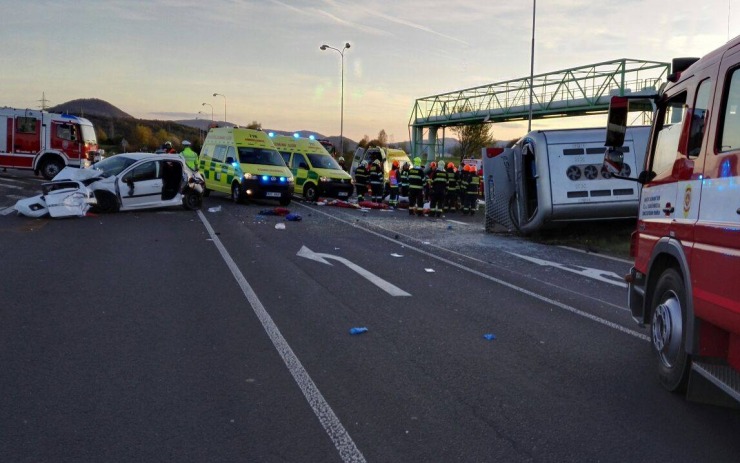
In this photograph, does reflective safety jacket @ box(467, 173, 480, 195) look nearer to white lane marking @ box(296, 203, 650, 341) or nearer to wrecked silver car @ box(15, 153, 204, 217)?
wrecked silver car @ box(15, 153, 204, 217)

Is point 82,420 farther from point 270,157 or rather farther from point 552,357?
point 270,157

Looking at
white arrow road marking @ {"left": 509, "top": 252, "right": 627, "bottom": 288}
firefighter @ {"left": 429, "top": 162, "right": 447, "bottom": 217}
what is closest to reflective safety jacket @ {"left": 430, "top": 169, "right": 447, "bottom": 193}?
firefighter @ {"left": 429, "top": 162, "right": 447, "bottom": 217}

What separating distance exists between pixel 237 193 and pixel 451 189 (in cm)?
744

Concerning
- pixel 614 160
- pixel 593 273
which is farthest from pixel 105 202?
pixel 614 160

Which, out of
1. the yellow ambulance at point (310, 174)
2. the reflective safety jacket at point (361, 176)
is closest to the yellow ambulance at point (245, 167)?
the yellow ambulance at point (310, 174)

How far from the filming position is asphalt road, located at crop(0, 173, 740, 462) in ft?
12.3

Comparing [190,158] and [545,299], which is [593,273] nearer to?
[545,299]

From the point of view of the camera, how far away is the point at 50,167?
1110 inches

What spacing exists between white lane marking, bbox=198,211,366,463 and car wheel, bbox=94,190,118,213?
10.5 m

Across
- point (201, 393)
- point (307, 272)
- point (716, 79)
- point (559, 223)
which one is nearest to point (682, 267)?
point (716, 79)

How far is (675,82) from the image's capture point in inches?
199

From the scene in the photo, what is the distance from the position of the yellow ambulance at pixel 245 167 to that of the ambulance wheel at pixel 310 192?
223cm

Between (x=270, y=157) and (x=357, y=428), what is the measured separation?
19467 millimetres

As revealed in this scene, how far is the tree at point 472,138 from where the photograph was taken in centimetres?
7050
